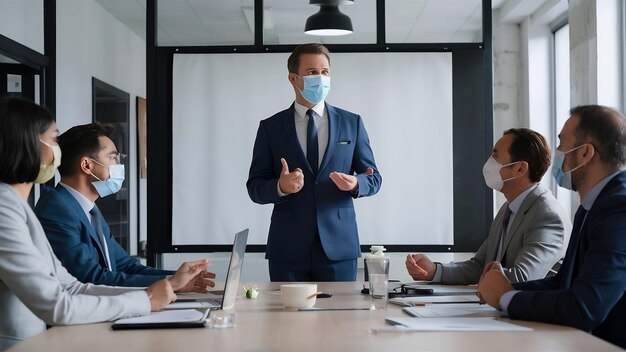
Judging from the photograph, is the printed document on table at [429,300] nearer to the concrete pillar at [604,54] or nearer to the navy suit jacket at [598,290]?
the navy suit jacket at [598,290]

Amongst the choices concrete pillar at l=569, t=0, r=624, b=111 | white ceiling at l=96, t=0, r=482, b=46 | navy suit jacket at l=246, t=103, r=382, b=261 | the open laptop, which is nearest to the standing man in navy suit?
navy suit jacket at l=246, t=103, r=382, b=261

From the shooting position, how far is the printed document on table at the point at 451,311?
7.52 feet

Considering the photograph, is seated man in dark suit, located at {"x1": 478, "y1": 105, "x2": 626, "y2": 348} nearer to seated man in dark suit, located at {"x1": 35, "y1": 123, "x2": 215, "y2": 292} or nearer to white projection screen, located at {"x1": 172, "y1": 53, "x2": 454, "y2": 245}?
seated man in dark suit, located at {"x1": 35, "y1": 123, "x2": 215, "y2": 292}

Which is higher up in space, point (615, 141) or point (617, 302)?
point (615, 141)

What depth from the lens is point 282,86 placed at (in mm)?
5352

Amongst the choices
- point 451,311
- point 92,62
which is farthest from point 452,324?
point 92,62

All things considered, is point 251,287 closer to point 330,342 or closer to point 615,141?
point 330,342

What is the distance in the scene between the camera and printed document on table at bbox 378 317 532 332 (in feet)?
6.73

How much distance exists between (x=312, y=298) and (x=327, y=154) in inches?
48.7

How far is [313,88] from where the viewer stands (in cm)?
374

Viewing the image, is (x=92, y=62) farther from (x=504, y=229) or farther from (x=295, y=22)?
(x=504, y=229)

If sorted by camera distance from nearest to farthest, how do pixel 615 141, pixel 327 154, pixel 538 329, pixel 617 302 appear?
pixel 538 329
pixel 617 302
pixel 615 141
pixel 327 154

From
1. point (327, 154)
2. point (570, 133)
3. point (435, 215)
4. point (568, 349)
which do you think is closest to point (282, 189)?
point (327, 154)

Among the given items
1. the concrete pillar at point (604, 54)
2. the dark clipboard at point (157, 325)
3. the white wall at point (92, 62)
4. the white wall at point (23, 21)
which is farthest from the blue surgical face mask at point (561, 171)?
the white wall at point (92, 62)
